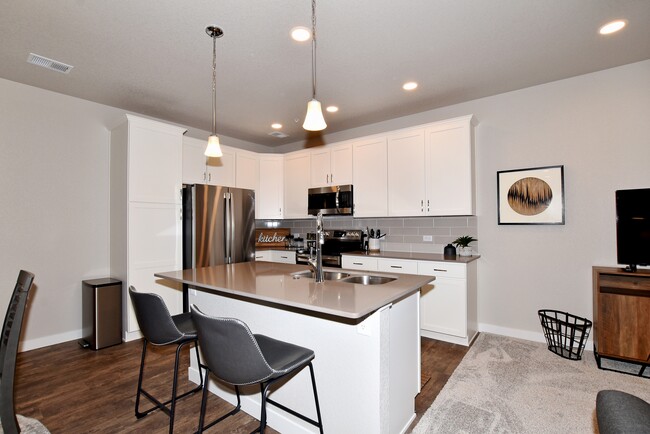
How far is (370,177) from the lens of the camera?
4387 millimetres

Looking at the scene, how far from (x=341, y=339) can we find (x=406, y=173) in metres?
2.76

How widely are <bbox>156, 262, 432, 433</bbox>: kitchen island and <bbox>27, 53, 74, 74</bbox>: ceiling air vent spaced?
239 cm

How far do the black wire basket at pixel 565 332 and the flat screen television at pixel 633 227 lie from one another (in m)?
0.71

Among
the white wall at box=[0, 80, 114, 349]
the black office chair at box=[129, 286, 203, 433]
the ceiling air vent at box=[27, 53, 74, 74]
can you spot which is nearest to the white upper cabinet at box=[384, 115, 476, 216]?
the black office chair at box=[129, 286, 203, 433]

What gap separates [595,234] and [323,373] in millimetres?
3148

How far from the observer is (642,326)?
8.71ft

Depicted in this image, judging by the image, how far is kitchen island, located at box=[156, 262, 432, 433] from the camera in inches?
66.0

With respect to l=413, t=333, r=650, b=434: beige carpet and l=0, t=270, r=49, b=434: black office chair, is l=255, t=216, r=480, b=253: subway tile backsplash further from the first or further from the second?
l=0, t=270, r=49, b=434: black office chair

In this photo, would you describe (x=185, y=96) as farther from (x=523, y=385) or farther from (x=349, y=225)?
(x=523, y=385)

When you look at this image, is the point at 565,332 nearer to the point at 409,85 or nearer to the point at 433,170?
the point at 433,170

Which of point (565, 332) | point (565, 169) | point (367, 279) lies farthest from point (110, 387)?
point (565, 169)

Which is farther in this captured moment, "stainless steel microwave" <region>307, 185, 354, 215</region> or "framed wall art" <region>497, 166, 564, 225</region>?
"stainless steel microwave" <region>307, 185, 354, 215</region>

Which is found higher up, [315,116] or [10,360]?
[315,116]

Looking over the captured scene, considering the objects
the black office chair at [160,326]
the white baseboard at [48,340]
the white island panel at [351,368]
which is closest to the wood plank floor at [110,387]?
the white baseboard at [48,340]
